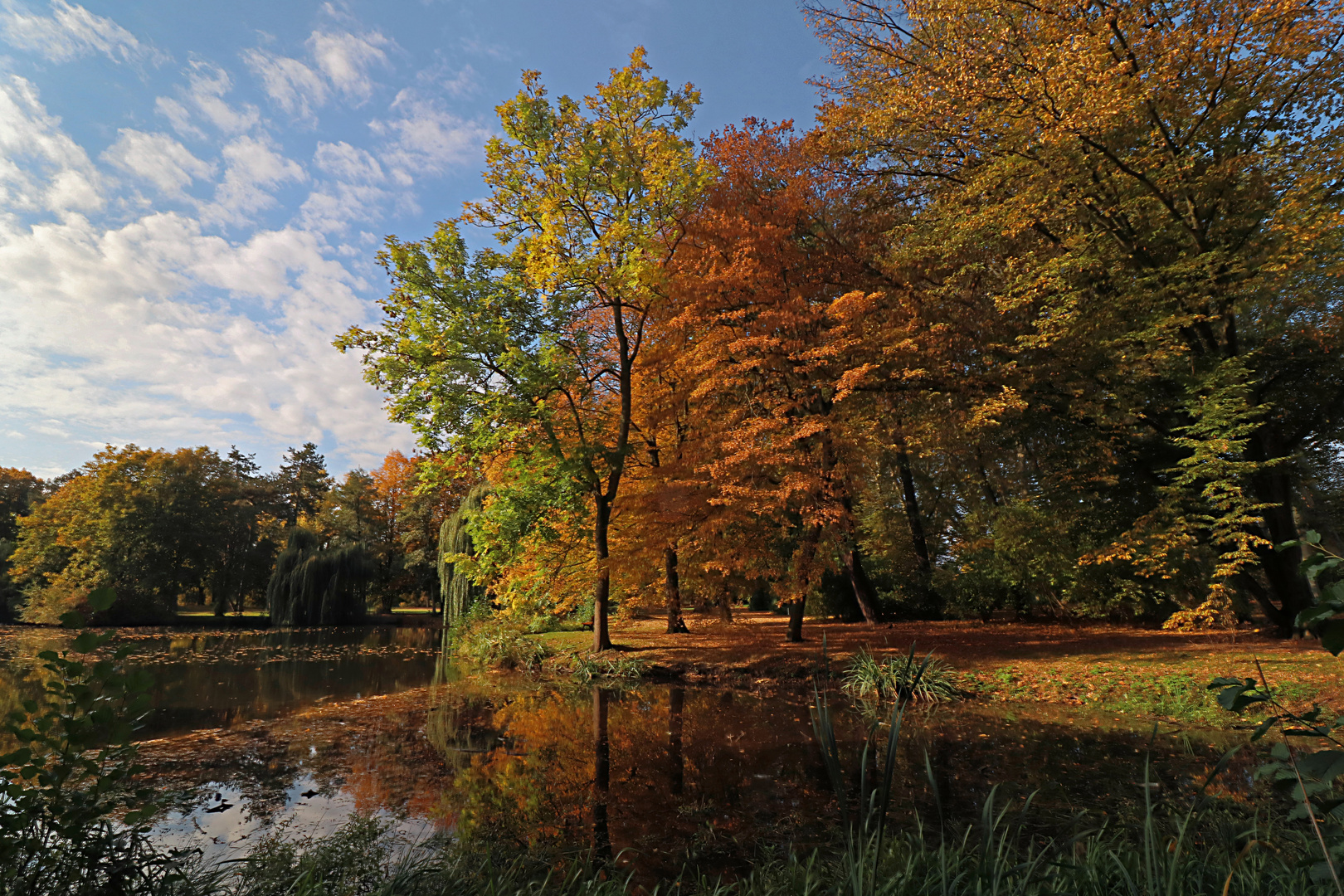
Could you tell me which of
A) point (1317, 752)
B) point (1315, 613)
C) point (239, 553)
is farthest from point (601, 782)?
point (239, 553)

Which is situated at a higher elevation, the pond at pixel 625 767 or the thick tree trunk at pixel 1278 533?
the thick tree trunk at pixel 1278 533

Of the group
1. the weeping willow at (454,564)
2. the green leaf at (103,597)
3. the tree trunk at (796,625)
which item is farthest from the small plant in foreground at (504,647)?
the green leaf at (103,597)

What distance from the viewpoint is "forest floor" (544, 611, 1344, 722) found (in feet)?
27.6

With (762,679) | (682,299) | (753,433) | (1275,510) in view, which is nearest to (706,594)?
(762,679)

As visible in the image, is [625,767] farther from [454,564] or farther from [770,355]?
[454,564]

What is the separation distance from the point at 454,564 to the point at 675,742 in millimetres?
13858

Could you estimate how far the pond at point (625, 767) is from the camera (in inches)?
187

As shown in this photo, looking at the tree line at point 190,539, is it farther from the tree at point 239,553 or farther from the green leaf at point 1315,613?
the green leaf at point 1315,613

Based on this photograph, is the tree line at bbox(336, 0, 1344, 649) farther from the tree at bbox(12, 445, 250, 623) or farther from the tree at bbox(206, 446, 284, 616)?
the tree at bbox(206, 446, 284, 616)

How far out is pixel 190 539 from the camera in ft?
107

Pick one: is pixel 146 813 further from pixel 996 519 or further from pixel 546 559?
pixel 996 519

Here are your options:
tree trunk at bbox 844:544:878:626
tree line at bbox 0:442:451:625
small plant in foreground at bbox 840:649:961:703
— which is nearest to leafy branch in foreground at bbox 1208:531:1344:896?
small plant in foreground at bbox 840:649:961:703

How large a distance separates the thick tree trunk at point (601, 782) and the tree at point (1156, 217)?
8.72 m

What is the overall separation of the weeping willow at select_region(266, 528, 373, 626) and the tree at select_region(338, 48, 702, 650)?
19342 millimetres
